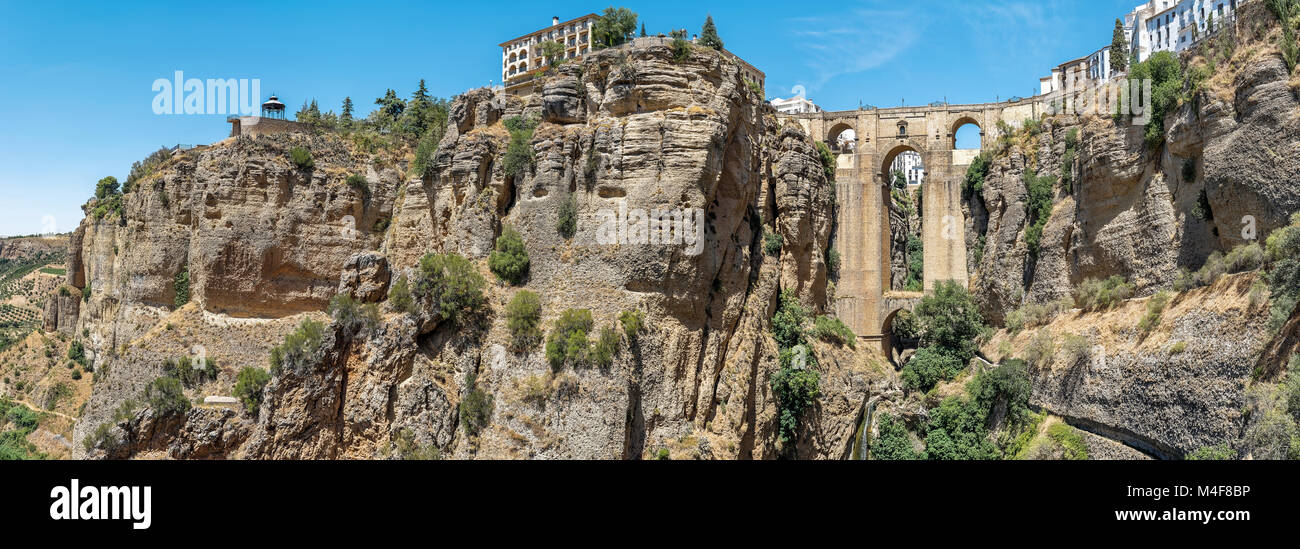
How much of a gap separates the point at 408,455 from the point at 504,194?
9.80 metres

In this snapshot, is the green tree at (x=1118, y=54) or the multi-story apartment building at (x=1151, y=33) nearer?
the green tree at (x=1118, y=54)

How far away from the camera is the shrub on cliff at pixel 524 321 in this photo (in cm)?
2975

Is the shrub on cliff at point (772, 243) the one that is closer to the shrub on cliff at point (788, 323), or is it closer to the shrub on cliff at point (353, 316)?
the shrub on cliff at point (788, 323)

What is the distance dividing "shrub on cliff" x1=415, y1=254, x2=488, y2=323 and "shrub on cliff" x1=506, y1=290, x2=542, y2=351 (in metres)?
1.30

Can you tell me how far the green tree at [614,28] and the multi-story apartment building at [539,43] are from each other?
24.5 meters

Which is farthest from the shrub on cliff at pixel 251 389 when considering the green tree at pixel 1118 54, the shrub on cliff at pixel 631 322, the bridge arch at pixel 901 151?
the green tree at pixel 1118 54

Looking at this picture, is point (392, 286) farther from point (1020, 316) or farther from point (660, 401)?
point (1020, 316)

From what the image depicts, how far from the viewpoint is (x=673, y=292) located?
31.3 m

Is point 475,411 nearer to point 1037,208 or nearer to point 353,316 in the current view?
point 353,316

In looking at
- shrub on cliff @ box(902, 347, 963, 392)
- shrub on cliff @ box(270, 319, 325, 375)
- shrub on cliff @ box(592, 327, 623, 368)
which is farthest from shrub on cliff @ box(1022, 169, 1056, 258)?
shrub on cliff @ box(270, 319, 325, 375)

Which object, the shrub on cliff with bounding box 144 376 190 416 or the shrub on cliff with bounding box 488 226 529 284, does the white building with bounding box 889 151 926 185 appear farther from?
the shrub on cliff with bounding box 144 376 190 416

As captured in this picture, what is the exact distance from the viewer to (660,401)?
1216 inches

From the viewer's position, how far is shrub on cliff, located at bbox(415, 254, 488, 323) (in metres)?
30.3

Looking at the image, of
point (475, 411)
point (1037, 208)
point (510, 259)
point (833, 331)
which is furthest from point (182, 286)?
point (1037, 208)
